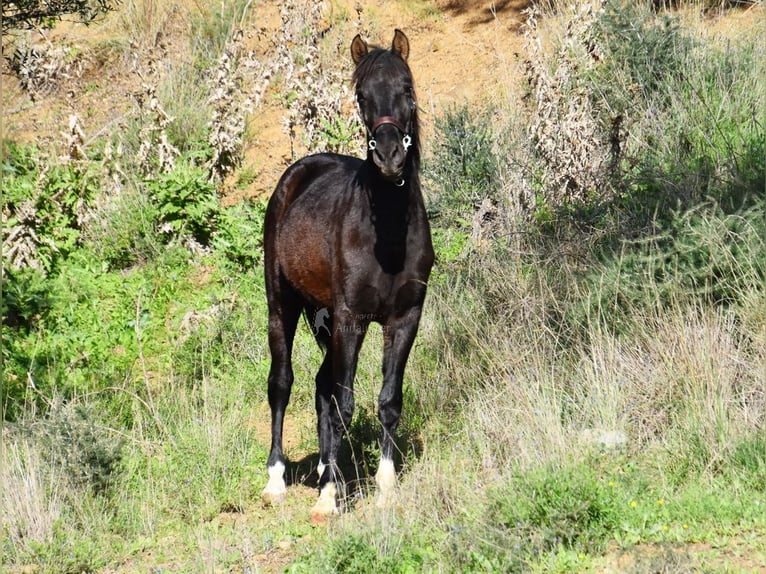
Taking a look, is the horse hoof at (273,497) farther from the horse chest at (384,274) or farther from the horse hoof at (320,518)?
the horse chest at (384,274)

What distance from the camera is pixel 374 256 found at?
620 centimetres

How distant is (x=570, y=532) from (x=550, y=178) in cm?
534

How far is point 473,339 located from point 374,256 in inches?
57.3

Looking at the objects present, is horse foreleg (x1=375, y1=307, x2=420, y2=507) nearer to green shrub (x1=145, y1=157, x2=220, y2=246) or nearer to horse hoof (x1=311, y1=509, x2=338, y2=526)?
horse hoof (x1=311, y1=509, x2=338, y2=526)

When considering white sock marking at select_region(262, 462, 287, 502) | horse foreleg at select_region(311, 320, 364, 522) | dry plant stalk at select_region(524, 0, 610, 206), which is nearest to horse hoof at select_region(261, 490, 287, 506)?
white sock marking at select_region(262, 462, 287, 502)

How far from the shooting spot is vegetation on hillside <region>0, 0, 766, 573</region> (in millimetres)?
5090

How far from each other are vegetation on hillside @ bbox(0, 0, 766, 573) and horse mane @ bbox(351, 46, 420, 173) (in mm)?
1759

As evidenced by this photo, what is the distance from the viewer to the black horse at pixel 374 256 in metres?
5.93

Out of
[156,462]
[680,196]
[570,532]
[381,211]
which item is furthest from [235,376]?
[570,532]

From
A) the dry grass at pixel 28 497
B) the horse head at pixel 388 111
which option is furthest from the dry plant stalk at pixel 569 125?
the dry grass at pixel 28 497

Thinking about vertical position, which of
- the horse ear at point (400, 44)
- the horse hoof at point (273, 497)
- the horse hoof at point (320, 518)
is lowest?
the horse hoof at point (273, 497)

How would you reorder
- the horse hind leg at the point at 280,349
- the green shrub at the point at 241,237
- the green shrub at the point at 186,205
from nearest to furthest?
the horse hind leg at the point at 280,349
the green shrub at the point at 241,237
the green shrub at the point at 186,205

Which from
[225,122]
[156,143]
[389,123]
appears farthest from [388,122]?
[156,143]

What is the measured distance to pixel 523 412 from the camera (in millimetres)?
6000
